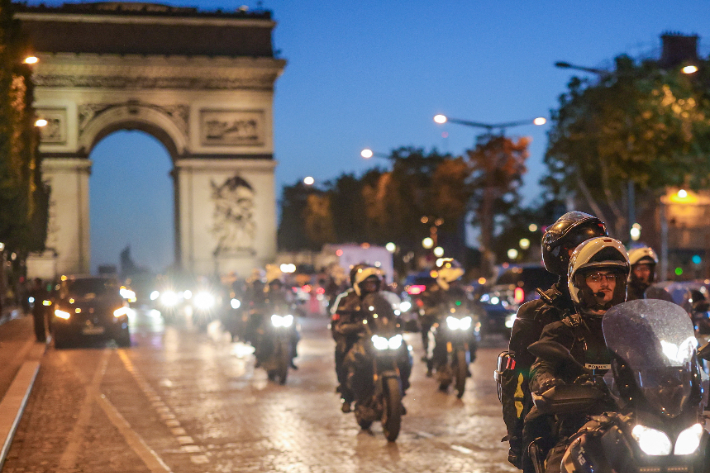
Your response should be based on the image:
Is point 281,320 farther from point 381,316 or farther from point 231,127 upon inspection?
point 231,127

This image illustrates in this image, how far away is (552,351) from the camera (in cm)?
393

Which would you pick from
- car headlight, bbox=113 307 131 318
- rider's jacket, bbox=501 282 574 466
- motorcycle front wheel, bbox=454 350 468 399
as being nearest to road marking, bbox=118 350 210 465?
motorcycle front wheel, bbox=454 350 468 399

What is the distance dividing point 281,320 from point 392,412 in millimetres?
5501

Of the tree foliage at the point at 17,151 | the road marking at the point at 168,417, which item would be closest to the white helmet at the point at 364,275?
the road marking at the point at 168,417

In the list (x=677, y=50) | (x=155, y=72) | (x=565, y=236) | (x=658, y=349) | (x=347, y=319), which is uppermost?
(x=677, y=50)

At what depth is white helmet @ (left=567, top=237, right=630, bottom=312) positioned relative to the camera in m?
4.16

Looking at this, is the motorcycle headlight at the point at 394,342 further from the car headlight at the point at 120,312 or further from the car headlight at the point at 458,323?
the car headlight at the point at 120,312

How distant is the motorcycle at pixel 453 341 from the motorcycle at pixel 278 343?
1922mm

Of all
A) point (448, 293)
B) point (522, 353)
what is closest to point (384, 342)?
point (448, 293)

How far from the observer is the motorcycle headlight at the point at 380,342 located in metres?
9.30

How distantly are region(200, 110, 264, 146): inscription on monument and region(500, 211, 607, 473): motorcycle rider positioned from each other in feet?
131

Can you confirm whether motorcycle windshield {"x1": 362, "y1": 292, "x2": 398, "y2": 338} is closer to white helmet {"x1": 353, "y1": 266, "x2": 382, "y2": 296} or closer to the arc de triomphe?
white helmet {"x1": 353, "y1": 266, "x2": 382, "y2": 296}

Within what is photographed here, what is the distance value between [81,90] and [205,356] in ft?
90.1

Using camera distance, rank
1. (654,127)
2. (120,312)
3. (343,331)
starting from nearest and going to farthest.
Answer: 1. (343,331)
2. (120,312)
3. (654,127)
